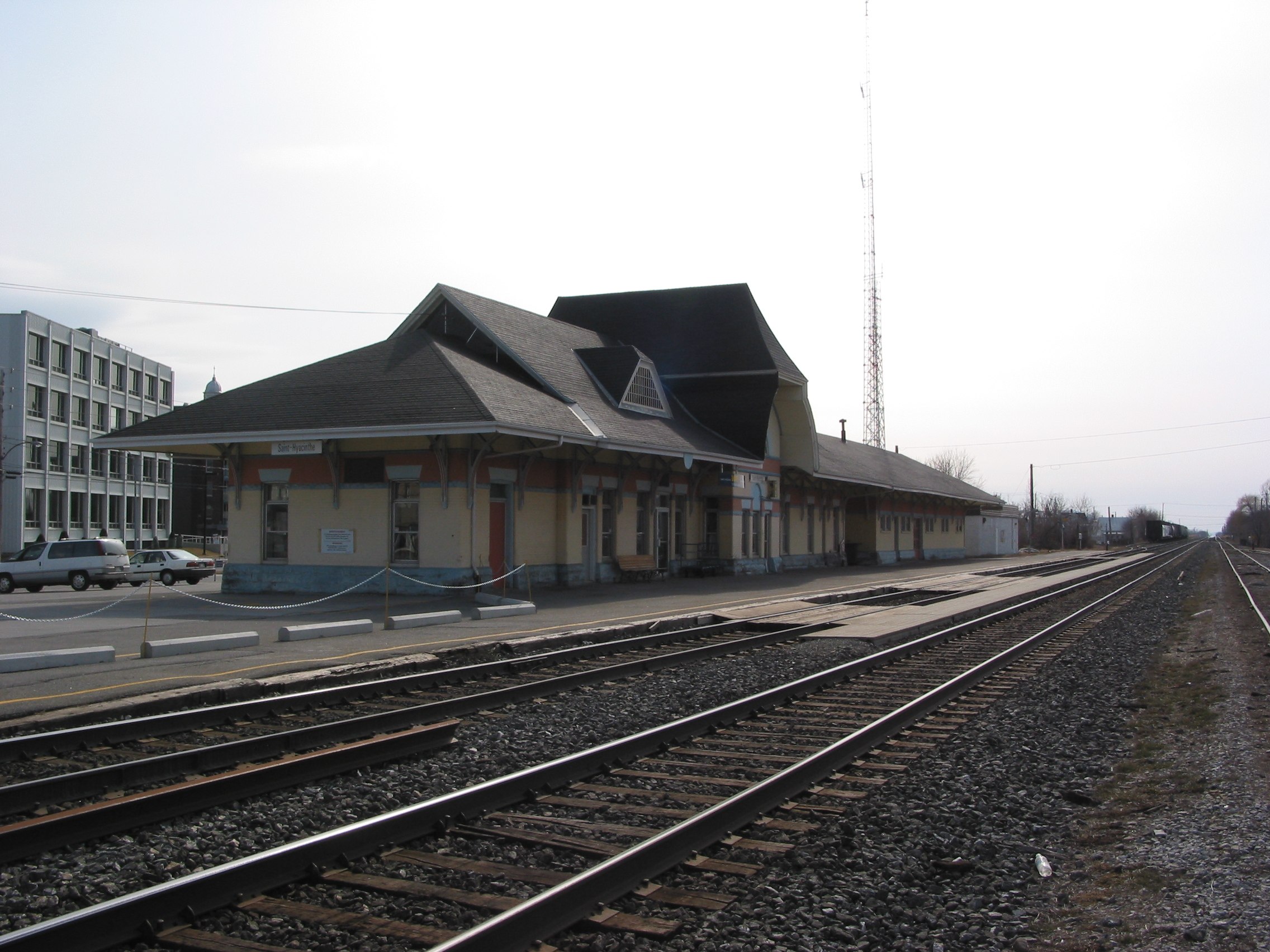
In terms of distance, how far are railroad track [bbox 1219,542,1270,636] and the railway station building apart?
1390 centimetres

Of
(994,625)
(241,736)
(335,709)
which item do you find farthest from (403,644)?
(994,625)

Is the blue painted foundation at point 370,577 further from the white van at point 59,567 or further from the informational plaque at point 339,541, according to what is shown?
the white van at point 59,567

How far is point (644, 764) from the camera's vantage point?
7672mm

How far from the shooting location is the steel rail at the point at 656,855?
423 centimetres

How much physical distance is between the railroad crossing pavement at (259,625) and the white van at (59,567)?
0.56 metres

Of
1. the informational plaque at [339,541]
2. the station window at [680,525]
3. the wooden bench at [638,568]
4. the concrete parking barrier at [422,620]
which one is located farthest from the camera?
the station window at [680,525]

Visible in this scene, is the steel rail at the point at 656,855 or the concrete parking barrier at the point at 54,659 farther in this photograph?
the concrete parking barrier at the point at 54,659

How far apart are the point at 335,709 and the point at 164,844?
4.16 meters

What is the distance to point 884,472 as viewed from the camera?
5138 centimetres

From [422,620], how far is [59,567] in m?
21.5

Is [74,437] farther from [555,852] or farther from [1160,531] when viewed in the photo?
[1160,531]

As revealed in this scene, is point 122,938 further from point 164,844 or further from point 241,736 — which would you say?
point 241,736

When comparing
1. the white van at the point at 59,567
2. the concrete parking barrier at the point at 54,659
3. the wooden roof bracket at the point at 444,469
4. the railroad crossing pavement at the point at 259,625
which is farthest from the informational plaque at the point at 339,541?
the white van at the point at 59,567

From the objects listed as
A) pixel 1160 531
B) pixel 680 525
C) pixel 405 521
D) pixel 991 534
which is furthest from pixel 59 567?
pixel 1160 531
